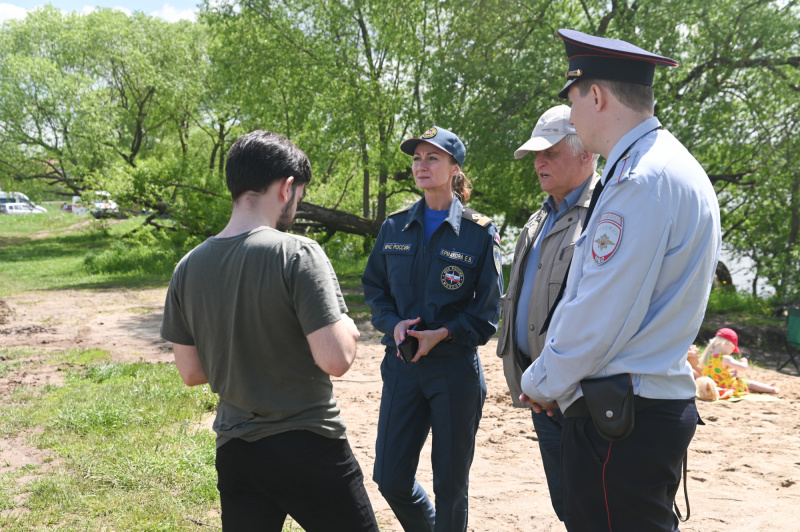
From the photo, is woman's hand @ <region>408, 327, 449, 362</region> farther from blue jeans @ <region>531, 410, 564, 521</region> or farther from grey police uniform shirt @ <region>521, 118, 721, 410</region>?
grey police uniform shirt @ <region>521, 118, 721, 410</region>

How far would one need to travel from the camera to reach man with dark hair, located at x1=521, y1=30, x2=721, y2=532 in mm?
1775

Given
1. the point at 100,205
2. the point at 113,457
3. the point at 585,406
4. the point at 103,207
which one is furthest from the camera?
the point at 103,207

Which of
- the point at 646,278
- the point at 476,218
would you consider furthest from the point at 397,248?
the point at 646,278

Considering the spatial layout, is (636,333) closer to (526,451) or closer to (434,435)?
(434,435)

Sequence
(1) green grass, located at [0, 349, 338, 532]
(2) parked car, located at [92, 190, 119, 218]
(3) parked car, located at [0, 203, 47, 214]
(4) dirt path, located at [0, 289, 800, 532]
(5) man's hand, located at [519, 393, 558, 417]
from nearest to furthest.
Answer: (5) man's hand, located at [519, 393, 558, 417] → (1) green grass, located at [0, 349, 338, 532] → (4) dirt path, located at [0, 289, 800, 532] → (2) parked car, located at [92, 190, 119, 218] → (3) parked car, located at [0, 203, 47, 214]

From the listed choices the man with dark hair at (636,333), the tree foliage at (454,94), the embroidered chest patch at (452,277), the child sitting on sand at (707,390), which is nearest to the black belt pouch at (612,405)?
the man with dark hair at (636,333)

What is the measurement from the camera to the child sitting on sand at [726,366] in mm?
7258

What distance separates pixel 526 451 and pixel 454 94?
10.0 metres

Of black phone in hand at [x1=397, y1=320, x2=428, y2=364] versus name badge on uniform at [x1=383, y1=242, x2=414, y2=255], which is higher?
name badge on uniform at [x1=383, y1=242, x2=414, y2=255]

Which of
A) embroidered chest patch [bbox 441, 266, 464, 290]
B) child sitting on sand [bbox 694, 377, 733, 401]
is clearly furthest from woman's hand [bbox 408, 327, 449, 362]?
child sitting on sand [bbox 694, 377, 733, 401]

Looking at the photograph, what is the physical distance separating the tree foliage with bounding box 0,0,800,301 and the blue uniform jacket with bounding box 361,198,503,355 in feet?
30.9

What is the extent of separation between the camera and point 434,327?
309 cm

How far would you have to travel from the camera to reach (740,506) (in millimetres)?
4160

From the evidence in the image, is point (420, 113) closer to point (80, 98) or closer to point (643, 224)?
point (643, 224)
